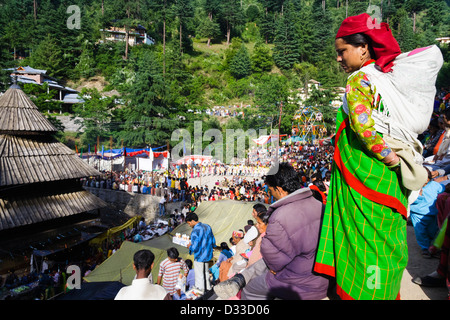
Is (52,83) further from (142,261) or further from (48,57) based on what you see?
(142,261)

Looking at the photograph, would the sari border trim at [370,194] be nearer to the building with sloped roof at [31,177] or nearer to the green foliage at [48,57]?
the building with sloped roof at [31,177]

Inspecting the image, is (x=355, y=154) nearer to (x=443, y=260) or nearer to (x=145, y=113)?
(x=443, y=260)

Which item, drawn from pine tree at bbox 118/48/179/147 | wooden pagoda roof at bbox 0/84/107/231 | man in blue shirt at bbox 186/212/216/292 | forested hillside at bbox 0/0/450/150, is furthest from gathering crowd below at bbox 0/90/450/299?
forested hillside at bbox 0/0/450/150

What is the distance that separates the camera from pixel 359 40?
6.41ft

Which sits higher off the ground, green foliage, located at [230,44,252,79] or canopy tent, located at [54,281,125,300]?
green foliage, located at [230,44,252,79]

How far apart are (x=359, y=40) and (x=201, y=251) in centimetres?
397

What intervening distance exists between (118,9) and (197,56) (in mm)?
15471

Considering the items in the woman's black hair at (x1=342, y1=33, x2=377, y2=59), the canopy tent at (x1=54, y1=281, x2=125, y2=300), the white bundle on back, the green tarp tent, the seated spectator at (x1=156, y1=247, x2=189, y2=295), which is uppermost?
the woman's black hair at (x1=342, y1=33, x2=377, y2=59)

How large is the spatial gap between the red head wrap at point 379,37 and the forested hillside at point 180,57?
28.8 metres

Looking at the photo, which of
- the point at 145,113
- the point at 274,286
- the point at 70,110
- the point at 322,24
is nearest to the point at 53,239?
the point at 274,286

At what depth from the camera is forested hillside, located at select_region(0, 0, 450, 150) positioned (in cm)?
3158

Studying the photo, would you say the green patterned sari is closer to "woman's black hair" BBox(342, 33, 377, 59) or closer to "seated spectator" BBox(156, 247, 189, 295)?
"woman's black hair" BBox(342, 33, 377, 59)

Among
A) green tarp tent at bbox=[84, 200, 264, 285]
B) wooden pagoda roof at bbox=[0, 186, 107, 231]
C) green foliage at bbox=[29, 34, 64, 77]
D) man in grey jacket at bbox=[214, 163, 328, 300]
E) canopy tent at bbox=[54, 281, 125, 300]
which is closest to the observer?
man in grey jacket at bbox=[214, 163, 328, 300]

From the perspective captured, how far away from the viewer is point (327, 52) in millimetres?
50156
